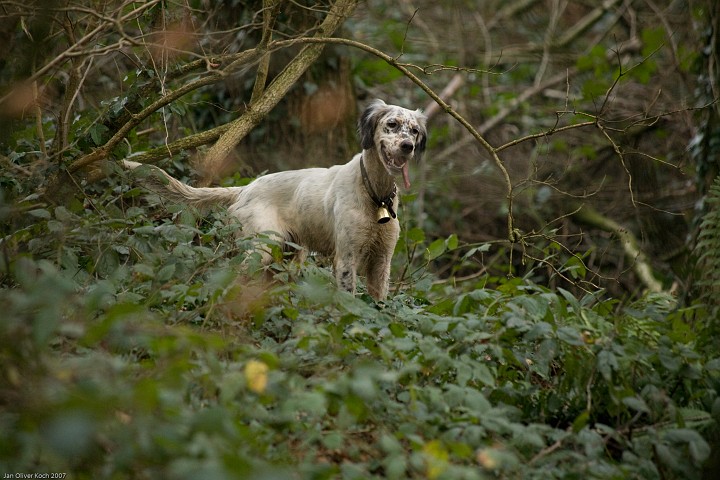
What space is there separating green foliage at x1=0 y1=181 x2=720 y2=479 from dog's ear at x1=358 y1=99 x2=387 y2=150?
4.97 ft

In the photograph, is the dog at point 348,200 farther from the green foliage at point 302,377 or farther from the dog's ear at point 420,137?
the green foliage at point 302,377

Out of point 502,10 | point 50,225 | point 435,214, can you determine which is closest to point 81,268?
point 50,225

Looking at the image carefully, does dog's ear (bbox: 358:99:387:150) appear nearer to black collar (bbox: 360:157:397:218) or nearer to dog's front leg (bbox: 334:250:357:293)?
black collar (bbox: 360:157:397:218)

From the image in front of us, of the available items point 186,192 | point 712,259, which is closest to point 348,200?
point 186,192

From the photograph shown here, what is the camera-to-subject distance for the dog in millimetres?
6152

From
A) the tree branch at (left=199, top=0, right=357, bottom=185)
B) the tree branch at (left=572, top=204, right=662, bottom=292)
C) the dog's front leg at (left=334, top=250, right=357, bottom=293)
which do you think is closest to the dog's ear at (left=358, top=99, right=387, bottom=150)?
the tree branch at (left=199, top=0, right=357, bottom=185)

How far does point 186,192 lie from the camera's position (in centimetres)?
629

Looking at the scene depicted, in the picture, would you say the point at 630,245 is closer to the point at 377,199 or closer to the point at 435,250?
the point at 435,250

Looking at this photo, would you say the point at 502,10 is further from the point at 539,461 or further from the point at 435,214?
the point at 539,461

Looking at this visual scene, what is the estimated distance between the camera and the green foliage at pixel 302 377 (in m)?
2.45

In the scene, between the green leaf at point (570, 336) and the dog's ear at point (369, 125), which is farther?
the dog's ear at point (369, 125)

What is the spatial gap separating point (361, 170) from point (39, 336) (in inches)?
160

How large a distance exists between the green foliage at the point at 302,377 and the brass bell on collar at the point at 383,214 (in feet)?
3.15

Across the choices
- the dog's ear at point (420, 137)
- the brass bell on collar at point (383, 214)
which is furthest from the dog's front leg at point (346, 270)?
the dog's ear at point (420, 137)
